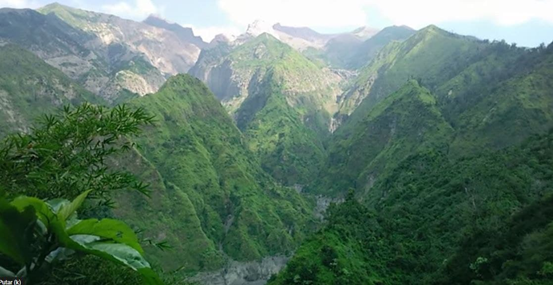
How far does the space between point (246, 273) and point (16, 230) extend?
158 m

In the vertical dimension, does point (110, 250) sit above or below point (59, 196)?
above

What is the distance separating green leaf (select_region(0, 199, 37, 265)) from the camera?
17.9 ft

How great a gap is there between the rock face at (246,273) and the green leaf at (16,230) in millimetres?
141123

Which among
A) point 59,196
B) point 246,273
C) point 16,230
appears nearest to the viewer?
point 16,230

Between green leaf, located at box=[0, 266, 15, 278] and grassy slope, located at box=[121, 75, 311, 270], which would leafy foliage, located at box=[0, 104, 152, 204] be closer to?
green leaf, located at box=[0, 266, 15, 278]

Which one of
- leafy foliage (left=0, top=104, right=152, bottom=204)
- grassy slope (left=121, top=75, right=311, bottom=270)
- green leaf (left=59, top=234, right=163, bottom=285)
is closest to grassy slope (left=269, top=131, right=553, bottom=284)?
leafy foliage (left=0, top=104, right=152, bottom=204)

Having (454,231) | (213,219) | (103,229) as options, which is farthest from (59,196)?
(213,219)

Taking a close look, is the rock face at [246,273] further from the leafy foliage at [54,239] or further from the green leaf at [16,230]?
the green leaf at [16,230]

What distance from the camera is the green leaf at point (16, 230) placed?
545 centimetres

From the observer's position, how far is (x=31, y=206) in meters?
5.53

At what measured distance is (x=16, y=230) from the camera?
559cm

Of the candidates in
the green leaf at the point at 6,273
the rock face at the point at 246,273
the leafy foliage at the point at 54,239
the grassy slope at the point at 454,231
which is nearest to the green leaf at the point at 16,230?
the leafy foliage at the point at 54,239

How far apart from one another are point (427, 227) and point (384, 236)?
9.37 meters

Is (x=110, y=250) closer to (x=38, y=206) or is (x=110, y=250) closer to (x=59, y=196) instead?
A: (x=38, y=206)
